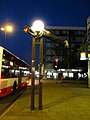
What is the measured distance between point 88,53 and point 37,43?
1894cm

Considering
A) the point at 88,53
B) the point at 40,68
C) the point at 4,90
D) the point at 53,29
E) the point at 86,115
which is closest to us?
the point at 86,115

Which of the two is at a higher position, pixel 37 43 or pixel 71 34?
pixel 71 34

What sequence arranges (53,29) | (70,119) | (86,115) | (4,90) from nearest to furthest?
(70,119)
(86,115)
(4,90)
(53,29)

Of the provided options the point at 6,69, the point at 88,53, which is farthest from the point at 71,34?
the point at 6,69

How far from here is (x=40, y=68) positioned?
15.0 metres

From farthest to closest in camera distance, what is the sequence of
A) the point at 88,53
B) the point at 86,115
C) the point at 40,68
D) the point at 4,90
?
1. the point at 88,53
2. the point at 4,90
3. the point at 40,68
4. the point at 86,115

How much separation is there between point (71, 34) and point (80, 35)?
3859 millimetres

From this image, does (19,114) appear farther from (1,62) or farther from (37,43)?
(1,62)

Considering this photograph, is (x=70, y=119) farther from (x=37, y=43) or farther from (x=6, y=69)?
(x=6, y=69)

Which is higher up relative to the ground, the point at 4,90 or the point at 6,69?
the point at 6,69

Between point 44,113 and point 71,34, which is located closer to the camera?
point 44,113

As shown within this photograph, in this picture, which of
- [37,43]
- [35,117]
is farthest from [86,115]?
[37,43]

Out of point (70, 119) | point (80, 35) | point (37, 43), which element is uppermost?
point (80, 35)

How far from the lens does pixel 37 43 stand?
15391 millimetres
